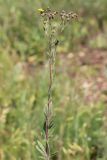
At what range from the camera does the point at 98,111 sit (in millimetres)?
3105

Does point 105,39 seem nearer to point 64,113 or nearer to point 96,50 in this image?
point 96,50

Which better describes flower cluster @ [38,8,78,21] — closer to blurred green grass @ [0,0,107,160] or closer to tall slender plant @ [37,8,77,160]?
tall slender plant @ [37,8,77,160]

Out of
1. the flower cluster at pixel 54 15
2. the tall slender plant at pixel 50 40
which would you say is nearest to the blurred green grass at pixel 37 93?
the tall slender plant at pixel 50 40

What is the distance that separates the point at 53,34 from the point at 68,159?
1500 millimetres

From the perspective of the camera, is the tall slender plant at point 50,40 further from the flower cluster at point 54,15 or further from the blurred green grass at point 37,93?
the blurred green grass at point 37,93

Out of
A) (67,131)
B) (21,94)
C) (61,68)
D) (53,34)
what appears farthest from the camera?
(61,68)

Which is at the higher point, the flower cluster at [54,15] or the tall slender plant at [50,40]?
the flower cluster at [54,15]

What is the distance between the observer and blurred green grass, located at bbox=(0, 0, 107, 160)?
9.33 feet

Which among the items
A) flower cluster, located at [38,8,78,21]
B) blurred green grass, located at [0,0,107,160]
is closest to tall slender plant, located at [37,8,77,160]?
flower cluster, located at [38,8,78,21]

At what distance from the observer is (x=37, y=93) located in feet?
11.1

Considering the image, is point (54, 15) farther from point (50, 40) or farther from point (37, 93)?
point (37, 93)

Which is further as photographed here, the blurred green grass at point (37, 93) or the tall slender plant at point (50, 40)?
the blurred green grass at point (37, 93)

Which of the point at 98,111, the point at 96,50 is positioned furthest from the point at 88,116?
the point at 96,50

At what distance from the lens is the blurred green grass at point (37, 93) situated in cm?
284
